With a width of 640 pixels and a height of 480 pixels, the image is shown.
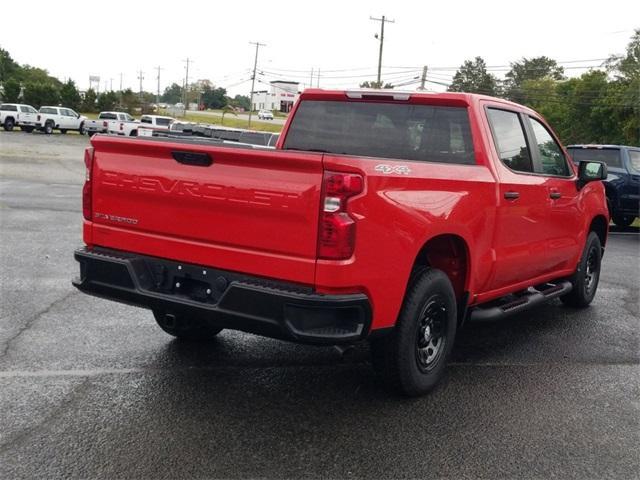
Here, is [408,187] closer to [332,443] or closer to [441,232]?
[441,232]

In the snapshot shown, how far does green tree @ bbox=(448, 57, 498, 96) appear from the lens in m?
115

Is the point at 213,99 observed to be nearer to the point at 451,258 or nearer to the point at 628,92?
the point at 628,92

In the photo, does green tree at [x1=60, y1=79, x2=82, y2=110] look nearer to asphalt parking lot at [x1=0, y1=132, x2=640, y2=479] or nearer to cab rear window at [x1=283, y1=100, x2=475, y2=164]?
asphalt parking lot at [x1=0, y1=132, x2=640, y2=479]

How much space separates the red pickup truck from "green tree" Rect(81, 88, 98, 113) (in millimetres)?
75036

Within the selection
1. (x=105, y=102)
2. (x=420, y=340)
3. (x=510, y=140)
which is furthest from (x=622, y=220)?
(x=105, y=102)

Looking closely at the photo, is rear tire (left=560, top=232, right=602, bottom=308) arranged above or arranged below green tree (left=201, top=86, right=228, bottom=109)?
below

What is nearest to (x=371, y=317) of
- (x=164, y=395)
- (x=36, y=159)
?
(x=164, y=395)

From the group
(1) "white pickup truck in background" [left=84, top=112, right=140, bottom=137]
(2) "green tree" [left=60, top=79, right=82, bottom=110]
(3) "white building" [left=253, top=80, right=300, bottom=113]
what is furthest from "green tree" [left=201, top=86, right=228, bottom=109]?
(1) "white pickup truck in background" [left=84, top=112, right=140, bottom=137]

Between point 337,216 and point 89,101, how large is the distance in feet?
255

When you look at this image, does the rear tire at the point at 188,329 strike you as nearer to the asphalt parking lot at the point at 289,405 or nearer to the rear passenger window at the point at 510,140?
the asphalt parking lot at the point at 289,405

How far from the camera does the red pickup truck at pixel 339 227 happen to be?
12.7 feet

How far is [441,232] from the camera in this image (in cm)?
448

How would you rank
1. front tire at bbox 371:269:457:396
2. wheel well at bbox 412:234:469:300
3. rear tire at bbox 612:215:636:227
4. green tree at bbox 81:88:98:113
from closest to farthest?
1. front tire at bbox 371:269:457:396
2. wheel well at bbox 412:234:469:300
3. rear tire at bbox 612:215:636:227
4. green tree at bbox 81:88:98:113

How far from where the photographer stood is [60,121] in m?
46.9
